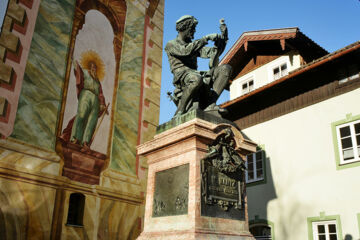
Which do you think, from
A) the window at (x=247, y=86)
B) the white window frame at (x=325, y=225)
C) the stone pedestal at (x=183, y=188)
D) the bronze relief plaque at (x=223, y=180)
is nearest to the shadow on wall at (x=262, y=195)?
the white window frame at (x=325, y=225)

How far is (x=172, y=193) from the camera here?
510 cm

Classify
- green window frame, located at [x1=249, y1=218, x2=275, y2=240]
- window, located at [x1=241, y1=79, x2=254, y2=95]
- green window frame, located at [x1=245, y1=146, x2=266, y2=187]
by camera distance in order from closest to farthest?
green window frame, located at [x1=249, y1=218, x2=275, y2=240] < green window frame, located at [x1=245, y1=146, x2=266, y2=187] < window, located at [x1=241, y1=79, x2=254, y2=95]

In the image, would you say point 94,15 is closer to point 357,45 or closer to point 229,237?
point 357,45

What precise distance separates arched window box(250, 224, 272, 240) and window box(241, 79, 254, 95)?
6.24 metres

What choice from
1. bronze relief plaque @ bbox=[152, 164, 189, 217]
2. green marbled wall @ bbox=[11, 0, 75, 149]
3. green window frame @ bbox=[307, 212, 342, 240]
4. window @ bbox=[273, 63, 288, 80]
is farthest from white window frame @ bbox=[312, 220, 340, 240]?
green marbled wall @ bbox=[11, 0, 75, 149]

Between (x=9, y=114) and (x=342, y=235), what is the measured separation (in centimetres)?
994

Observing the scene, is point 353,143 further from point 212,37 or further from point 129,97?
point 129,97

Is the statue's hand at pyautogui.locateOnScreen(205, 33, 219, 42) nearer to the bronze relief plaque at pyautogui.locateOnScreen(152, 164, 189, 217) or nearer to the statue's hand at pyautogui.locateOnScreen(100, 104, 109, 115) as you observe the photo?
the bronze relief plaque at pyautogui.locateOnScreen(152, 164, 189, 217)

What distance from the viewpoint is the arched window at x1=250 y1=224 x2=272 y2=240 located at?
1331 cm

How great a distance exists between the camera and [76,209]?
10078 millimetres

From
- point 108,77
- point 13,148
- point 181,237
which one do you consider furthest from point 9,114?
point 181,237

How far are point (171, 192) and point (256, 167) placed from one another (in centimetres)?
988

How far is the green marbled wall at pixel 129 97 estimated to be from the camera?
11.8 m

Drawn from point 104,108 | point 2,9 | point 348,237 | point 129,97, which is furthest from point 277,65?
point 2,9
